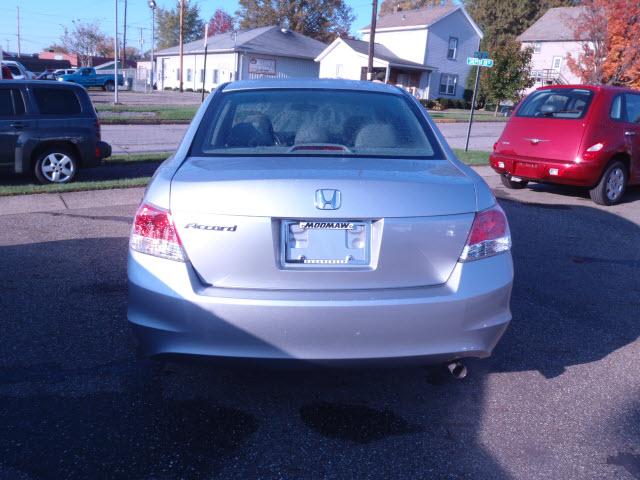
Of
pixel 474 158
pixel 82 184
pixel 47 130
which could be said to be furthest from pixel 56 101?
pixel 474 158

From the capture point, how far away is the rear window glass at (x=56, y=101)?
9.42 m

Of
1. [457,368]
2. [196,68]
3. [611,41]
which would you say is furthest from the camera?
[196,68]

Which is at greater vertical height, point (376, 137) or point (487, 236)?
point (376, 137)

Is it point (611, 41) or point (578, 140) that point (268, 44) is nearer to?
point (611, 41)

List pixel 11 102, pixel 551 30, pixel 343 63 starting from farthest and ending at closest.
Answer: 1. pixel 551 30
2. pixel 343 63
3. pixel 11 102

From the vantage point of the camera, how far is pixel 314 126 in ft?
12.3

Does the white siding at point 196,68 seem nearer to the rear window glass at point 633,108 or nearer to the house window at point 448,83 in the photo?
the house window at point 448,83

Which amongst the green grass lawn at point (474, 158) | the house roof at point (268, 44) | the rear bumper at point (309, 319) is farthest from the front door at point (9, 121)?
the house roof at point (268, 44)

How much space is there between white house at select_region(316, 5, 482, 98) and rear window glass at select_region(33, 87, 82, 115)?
35408 millimetres

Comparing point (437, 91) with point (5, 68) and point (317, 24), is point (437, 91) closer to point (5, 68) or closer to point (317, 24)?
point (317, 24)

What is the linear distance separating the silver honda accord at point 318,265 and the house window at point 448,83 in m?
46.8

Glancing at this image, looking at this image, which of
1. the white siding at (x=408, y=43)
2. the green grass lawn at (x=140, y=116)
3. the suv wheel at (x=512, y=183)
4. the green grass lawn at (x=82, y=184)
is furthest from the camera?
the white siding at (x=408, y=43)

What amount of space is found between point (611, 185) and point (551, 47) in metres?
47.5

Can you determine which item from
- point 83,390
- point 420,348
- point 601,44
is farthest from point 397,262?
point 601,44
